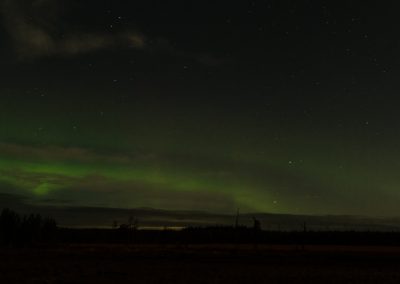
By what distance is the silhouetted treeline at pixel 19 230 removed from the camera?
12862 centimetres

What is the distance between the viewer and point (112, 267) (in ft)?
159

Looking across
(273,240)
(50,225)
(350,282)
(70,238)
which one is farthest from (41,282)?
(70,238)

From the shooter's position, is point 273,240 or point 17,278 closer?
point 17,278

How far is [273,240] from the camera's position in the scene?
14012cm

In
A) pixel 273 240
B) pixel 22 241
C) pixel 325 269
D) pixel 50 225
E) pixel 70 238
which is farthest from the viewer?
pixel 70 238

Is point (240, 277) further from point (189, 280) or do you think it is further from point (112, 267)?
point (112, 267)

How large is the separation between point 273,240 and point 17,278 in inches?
4295

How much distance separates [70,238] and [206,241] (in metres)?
52.5

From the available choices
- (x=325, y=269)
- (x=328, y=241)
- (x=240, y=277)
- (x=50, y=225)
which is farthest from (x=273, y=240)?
(x=240, y=277)

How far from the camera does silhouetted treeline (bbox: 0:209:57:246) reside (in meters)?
129

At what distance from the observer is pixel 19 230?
130000 mm

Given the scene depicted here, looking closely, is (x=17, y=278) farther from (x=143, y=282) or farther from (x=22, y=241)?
(x=22, y=241)

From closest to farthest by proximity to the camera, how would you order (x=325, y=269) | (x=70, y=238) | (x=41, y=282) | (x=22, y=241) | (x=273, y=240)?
(x=41, y=282), (x=325, y=269), (x=22, y=241), (x=273, y=240), (x=70, y=238)

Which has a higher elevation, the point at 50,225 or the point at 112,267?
the point at 50,225
